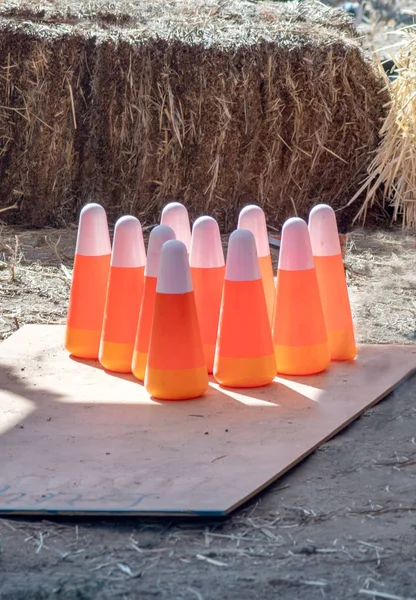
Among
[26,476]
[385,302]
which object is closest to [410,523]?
[26,476]

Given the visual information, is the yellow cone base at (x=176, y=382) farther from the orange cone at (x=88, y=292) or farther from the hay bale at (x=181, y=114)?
the hay bale at (x=181, y=114)

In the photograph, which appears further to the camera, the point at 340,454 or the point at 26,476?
the point at 340,454

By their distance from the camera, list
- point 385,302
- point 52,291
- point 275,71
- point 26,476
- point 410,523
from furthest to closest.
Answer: point 275,71 < point 52,291 < point 385,302 < point 26,476 < point 410,523

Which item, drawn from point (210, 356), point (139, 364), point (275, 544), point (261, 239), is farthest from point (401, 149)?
point (275, 544)

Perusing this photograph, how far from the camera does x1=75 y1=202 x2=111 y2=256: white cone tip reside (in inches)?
151

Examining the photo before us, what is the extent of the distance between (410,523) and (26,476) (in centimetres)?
117

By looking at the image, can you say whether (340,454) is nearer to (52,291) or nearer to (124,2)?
(52,291)

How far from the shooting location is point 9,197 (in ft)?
24.5

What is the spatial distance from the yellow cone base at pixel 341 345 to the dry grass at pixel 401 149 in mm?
3496

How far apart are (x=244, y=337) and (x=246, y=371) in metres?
0.14

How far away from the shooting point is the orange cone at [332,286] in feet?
12.4

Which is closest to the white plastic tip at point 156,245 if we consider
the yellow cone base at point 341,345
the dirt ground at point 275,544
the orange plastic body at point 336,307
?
the orange plastic body at point 336,307

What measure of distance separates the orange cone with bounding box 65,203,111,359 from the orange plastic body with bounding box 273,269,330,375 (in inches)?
31.9

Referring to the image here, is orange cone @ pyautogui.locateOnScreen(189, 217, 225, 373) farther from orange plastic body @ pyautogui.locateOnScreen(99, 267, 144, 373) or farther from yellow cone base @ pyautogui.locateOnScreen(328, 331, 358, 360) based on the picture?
yellow cone base @ pyautogui.locateOnScreen(328, 331, 358, 360)
